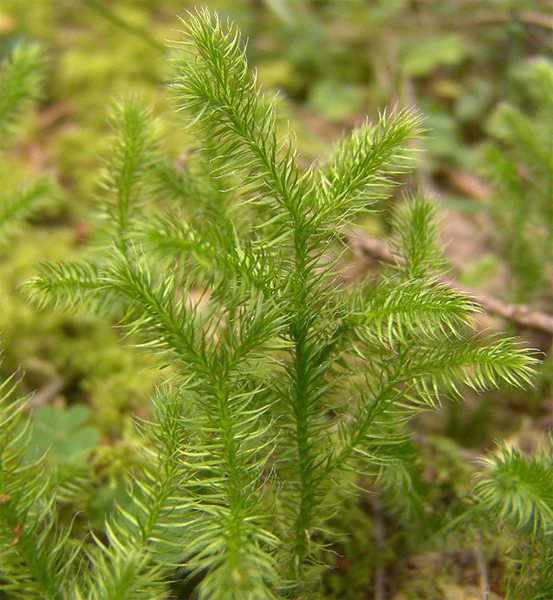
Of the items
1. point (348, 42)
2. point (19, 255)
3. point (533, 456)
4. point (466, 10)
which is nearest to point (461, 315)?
point (533, 456)

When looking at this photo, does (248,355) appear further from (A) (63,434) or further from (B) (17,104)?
(B) (17,104)

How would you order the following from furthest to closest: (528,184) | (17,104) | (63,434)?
1. (528,184)
2. (17,104)
3. (63,434)

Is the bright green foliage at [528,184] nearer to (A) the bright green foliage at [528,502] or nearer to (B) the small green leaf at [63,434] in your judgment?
(A) the bright green foliage at [528,502]

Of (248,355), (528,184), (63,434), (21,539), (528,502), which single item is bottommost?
(63,434)

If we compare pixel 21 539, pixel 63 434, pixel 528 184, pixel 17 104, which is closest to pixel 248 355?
pixel 21 539

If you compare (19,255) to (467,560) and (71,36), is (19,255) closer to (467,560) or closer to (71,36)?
(71,36)

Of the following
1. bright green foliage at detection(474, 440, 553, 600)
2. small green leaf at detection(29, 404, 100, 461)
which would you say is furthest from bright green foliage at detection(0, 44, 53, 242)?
bright green foliage at detection(474, 440, 553, 600)

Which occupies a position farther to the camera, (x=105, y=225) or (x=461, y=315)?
(x=105, y=225)
